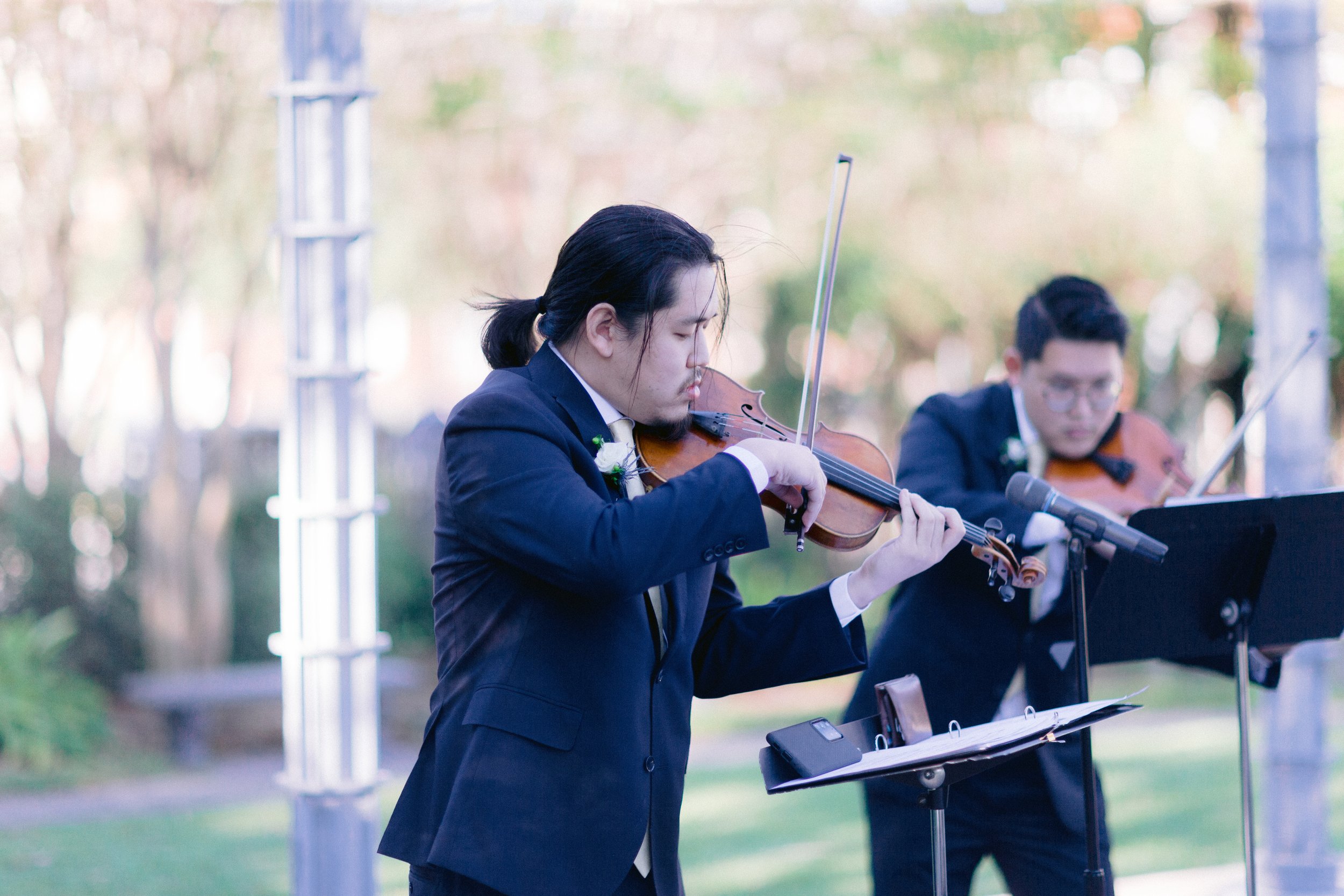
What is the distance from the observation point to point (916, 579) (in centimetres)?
324

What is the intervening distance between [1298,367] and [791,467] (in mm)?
2718

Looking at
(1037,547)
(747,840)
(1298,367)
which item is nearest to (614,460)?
(1037,547)

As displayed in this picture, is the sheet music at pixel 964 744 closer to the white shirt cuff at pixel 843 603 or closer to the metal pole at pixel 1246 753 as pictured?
the white shirt cuff at pixel 843 603

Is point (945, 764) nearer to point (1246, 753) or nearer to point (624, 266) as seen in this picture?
point (624, 266)

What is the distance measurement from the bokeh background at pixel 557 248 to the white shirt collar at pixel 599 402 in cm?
329

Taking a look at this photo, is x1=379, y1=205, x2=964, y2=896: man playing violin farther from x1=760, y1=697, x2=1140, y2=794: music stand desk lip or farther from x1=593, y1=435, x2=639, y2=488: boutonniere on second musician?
x1=760, y1=697, x2=1140, y2=794: music stand desk lip

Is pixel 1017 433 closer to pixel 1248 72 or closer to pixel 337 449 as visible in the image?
pixel 337 449

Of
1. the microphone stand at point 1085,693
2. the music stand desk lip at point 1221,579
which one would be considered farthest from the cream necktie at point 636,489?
the music stand desk lip at point 1221,579

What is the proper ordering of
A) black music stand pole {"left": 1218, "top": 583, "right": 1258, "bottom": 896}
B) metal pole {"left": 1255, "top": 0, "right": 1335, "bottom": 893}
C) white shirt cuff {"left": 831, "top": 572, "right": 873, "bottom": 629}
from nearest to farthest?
white shirt cuff {"left": 831, "top": 572, "right": 873, "bottom": 629} < black music stand pole {"left": 1218, "top": 583, "right": 1258, "bottom": 896} < metal pole {"left": 1255, "top": 0, "right": 1335, "bottom": 893}

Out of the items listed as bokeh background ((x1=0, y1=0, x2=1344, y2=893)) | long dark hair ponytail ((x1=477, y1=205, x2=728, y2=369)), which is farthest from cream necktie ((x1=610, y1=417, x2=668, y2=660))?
bokeh background ((x1=0, y1=0, x2=1344, y2=893))

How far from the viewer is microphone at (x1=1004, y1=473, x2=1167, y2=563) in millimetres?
2521

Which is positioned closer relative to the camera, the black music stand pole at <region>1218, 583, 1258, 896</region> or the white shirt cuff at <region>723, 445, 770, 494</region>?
the white shirt cuff at <region>723, 445, 770, 494</region>

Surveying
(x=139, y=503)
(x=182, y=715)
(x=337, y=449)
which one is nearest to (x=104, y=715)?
(x=182, y=715)

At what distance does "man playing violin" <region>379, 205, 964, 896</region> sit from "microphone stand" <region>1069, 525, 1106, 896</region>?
0.40 metres
